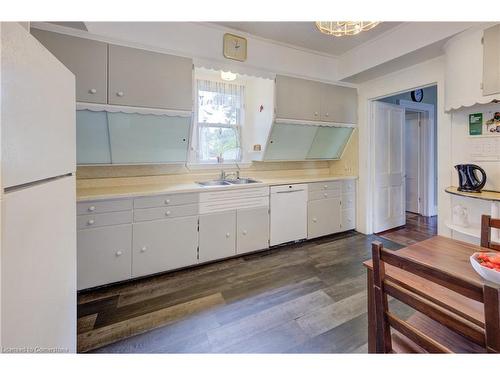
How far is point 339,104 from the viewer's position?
3.28m

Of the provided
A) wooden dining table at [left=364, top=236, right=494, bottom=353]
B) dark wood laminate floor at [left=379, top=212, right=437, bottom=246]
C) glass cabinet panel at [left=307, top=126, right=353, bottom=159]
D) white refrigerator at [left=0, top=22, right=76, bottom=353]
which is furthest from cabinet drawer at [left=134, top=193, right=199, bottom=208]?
dark wood laminate floor at [left=379, top=212, right=437, bottom=246]

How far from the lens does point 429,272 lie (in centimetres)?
66

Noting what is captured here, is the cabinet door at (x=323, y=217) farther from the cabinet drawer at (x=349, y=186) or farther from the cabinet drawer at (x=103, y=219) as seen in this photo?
the cabinet drawer at (x=103, y=219)

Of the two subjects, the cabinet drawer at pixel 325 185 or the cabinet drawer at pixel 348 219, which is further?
the cabinet drawer at pixel 348 219

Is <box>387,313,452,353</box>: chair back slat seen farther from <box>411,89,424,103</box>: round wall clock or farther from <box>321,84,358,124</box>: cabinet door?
<box>411,89,424,103</box>: round wall clock

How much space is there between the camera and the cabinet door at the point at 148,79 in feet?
6.68

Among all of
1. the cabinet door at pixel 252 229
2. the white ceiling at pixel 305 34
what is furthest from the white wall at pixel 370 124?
the cabinet door at pixel 252 229

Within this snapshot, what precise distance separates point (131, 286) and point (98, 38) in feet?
7.25

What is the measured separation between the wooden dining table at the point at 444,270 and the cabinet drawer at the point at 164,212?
1.73 m

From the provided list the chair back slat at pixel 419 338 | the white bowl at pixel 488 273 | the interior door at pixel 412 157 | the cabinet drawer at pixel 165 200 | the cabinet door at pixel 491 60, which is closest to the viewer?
the chair back slat at pixel 419 338

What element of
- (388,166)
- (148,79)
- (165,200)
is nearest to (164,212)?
(165,200)

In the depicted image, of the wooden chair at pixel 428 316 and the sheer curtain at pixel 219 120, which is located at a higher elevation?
the sheer curtain at pixel 219 120
